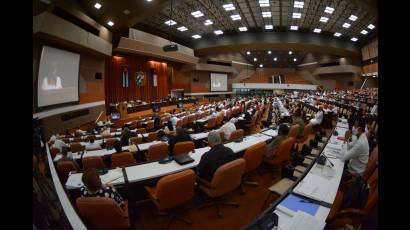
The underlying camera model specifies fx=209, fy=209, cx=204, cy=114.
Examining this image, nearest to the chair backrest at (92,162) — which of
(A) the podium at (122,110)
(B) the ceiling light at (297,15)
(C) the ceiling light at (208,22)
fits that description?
(A) the podium at (122,110)

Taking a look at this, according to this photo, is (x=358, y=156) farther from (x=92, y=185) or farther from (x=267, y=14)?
(x=267, y=14)

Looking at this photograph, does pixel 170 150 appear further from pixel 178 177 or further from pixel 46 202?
pixel 46 202

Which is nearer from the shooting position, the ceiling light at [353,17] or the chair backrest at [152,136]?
the chair backrest at [152,136]

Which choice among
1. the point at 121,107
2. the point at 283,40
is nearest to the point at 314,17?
the point at 283,40

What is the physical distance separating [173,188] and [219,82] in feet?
83.1

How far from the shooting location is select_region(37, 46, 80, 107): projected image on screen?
688 cm

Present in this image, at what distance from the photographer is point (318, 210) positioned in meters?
1.95

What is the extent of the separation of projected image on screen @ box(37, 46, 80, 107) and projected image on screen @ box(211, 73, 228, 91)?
17.9 metres

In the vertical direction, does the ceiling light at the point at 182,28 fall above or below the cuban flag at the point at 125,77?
above

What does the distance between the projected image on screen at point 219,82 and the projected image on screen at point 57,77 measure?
17.9 m

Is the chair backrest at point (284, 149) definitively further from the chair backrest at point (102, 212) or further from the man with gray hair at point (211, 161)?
the chair backrest at point (102, 212)

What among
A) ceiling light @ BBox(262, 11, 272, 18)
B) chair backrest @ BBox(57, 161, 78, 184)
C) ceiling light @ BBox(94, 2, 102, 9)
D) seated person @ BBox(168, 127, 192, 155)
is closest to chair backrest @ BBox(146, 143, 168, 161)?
seated person @ BBox(168, 127, 192, 155)

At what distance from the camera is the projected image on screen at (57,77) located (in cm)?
688

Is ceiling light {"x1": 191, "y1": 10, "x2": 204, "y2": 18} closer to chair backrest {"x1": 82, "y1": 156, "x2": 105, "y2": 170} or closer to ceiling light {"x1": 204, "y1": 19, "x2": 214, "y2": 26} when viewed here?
ceiling light {"x1": 204, "y1": 19, "x2": 214, "y2": 26}
